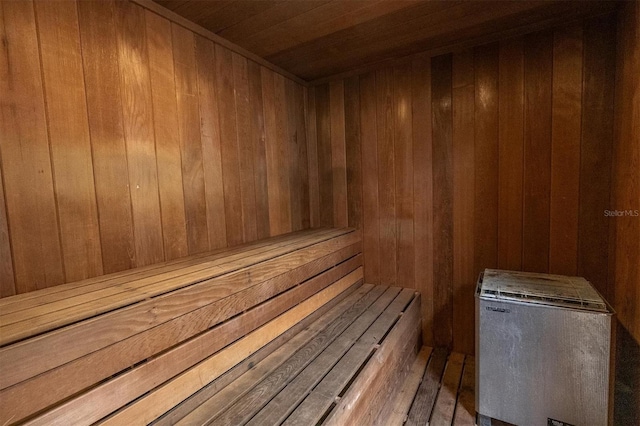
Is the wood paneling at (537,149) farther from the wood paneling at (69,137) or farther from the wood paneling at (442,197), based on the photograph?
the wood paneling at (69,137)

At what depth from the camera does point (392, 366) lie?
157cm

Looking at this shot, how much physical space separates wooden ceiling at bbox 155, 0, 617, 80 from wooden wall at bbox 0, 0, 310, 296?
0.20 metres

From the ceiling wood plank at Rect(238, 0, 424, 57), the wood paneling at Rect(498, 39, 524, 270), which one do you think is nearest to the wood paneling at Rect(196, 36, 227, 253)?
the ceiling wood plank at Rect(238, 0, 424, 57)

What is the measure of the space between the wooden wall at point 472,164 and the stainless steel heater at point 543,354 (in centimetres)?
46

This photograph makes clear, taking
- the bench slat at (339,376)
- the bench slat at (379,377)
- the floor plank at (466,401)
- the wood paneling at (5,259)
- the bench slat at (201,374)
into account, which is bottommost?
the floor plank at (466,401)

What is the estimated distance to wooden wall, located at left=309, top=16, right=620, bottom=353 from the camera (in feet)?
5.38

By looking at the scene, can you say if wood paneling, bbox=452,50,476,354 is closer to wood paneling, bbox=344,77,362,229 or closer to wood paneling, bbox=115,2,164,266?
wood paneling, bbox=344,77,362,229

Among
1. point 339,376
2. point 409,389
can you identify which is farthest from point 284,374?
point 409,389

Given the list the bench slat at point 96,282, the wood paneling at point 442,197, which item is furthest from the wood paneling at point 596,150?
the bench slat at point 96,282

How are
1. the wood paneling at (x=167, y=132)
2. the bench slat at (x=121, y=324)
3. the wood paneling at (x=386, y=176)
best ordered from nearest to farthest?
the bench slat at (x=121, y=324) < the wood paneling at (x=167, y=132) < the wood paneling at (x=386, y=176)

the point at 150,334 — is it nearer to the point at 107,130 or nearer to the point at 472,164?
the point at 107,130

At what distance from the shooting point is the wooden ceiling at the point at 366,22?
1.44 meters

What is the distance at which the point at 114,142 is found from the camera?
126cm

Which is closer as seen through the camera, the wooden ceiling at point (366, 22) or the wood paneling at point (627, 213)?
the wood paneling at point (627, 213)
